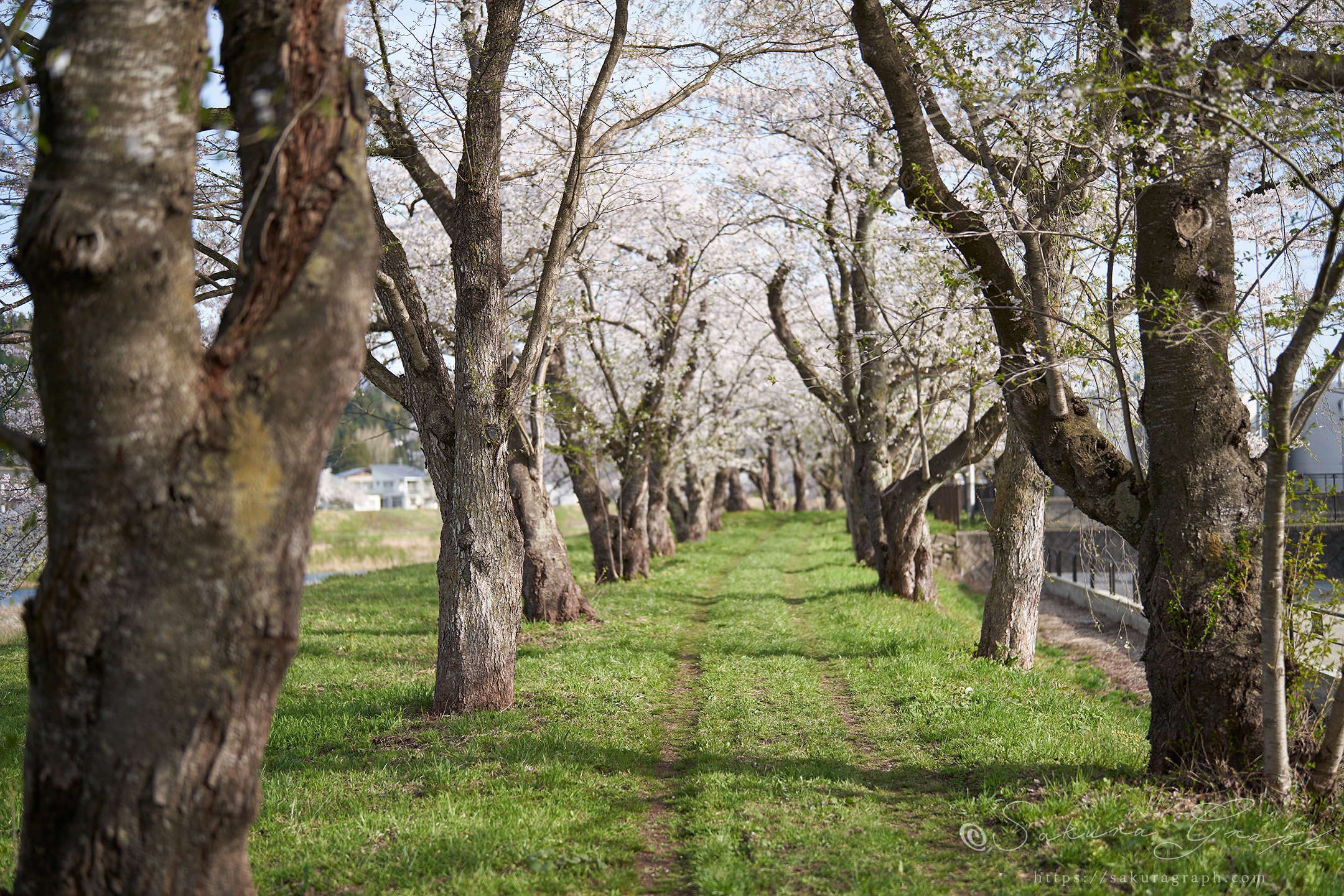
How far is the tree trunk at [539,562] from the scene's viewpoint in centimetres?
1241

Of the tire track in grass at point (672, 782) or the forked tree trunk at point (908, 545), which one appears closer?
the tire track in grass at point (672, 782)

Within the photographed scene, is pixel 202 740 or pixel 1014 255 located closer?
pixel 202 740

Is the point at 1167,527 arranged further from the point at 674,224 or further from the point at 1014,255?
the point at 674,224

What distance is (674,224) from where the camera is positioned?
→ 18.4 metres

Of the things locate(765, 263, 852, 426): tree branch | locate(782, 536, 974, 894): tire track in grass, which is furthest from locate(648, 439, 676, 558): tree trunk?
locate(782, 536, 974, 894): tire track in grass

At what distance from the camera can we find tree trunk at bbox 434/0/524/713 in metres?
7.62

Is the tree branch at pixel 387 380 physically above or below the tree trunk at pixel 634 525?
above

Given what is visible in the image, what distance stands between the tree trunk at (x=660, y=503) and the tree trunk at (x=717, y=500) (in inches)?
355

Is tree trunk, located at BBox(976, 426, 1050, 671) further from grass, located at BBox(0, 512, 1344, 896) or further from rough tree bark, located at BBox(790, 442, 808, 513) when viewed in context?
rough tree bark, located at BBox(790, 442, 808, 513)

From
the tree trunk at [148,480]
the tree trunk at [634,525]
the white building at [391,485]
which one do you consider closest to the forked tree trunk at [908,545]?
the tree trunk at [634,525]

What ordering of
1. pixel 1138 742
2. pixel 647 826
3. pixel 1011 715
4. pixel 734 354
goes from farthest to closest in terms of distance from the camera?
pixel 734 354 < pixel 1011 715 < pixel 1138 742 < pixel 647 826

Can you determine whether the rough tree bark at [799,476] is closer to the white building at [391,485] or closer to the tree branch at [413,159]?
the tree branch at [413,159]

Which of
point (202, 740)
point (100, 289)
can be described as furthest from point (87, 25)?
point (202, 740)

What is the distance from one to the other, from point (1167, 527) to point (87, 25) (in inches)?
232
